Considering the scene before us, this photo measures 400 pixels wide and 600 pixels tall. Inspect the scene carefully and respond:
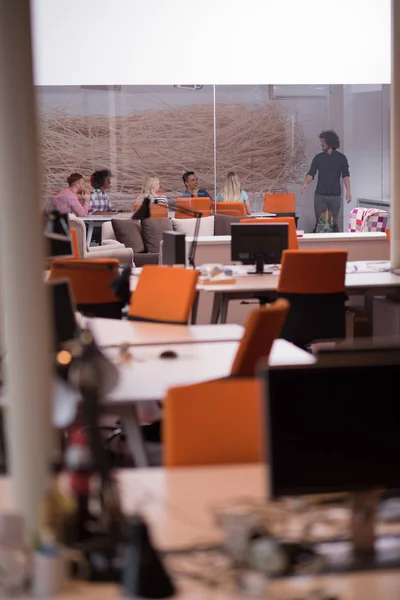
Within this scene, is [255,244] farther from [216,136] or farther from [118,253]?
[216,136]

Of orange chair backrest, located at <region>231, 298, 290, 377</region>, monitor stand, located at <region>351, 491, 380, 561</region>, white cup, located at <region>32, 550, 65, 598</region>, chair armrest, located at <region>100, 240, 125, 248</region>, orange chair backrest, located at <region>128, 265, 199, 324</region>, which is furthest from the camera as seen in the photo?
chair armrest, located at <region>100, 240, 125, 248</region>

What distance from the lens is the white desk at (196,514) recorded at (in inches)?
90.6

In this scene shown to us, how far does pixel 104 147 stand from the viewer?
12.2 metres

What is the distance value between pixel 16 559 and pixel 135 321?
13.5ft

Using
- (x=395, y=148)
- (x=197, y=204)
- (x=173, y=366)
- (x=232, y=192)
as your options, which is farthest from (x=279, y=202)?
(x=173, y=366)

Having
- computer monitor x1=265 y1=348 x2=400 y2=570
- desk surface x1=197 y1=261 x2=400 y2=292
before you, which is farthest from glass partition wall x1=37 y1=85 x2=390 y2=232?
computer monitor x1=265 y1=348 x2=400 y2=570

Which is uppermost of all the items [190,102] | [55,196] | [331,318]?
[190,102]

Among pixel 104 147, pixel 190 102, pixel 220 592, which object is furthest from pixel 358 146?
pixel 220 592

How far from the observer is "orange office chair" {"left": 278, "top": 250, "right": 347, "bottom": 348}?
7199mm

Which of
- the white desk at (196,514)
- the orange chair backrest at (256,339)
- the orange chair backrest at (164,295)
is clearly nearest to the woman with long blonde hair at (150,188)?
the orange chair backrest at (164,295)

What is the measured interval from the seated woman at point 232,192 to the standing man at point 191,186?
0.82 ft

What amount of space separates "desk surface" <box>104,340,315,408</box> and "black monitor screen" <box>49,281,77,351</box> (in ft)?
1.01

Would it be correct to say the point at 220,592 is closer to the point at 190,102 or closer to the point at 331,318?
the point at 331,318

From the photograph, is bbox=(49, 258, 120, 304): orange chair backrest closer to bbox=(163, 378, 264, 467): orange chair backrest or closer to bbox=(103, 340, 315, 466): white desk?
bbox=(103, 340, 315, 466): white desk
